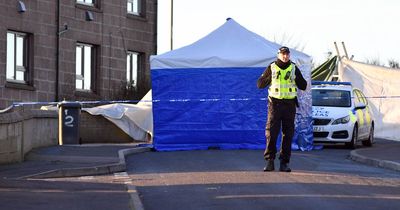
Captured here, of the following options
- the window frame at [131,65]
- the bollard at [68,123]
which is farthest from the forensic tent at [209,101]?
the window frame at [131,65]

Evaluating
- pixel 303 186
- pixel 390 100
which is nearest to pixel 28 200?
pixel 303 186

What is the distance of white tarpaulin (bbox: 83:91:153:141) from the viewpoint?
2355 centimetres

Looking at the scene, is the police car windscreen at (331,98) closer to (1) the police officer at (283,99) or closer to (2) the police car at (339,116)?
(2) the police car at (339,116)

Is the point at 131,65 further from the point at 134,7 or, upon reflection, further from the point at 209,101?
the point at 209,101

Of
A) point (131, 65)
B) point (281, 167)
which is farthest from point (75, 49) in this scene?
point (281, 167)

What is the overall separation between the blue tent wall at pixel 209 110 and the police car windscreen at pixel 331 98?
2146mm

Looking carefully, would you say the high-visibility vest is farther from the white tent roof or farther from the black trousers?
the white tent roof

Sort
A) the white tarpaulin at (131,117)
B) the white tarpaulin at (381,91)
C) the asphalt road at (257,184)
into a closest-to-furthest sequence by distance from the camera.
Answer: the asphalt road at (257,184) → the white tarpaulin at (131,117) → the white tarpaulin at (381,91)

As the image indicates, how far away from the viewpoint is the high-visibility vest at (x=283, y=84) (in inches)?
510

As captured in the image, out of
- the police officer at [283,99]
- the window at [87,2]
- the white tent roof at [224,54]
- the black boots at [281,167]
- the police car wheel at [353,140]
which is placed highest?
the window at [87,2]

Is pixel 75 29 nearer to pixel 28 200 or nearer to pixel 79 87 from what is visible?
pixel 79 87

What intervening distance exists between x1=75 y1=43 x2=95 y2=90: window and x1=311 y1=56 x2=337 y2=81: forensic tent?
8.05 metres

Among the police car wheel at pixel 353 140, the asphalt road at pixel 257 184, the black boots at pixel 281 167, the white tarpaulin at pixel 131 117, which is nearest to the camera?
the asphalt road at pixel 257 184

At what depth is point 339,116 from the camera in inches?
809
